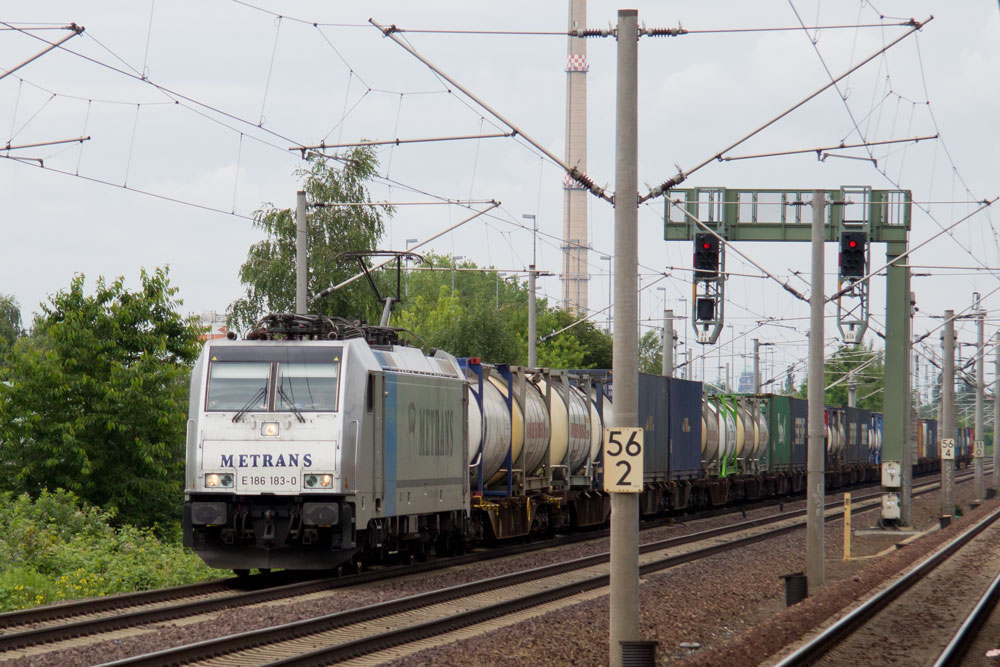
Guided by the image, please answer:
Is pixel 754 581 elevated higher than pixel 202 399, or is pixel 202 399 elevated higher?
pixel 202 399

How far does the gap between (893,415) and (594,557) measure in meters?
13.0

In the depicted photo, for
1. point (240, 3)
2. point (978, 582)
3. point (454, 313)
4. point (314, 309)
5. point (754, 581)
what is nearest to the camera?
point (240, 3)

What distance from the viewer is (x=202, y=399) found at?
58.2 feet

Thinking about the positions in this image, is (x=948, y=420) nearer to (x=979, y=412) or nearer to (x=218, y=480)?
(x=979, y=412)

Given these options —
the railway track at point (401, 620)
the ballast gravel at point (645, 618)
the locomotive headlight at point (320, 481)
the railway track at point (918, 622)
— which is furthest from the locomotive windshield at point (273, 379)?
the railway track at point (918, 622)

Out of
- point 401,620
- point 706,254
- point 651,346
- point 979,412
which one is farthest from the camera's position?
point 651,346

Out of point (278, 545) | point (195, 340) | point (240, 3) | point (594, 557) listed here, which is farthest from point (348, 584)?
point (195, 340)

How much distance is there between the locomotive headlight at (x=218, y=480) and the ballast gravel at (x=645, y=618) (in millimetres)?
1946

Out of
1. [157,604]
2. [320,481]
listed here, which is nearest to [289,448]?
[320,481]

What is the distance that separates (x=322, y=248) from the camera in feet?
124

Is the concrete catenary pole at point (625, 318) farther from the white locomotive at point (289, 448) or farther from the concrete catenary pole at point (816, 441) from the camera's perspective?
the concrete catenary pole at point (816, 441)

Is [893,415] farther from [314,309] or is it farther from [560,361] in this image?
[560,361]

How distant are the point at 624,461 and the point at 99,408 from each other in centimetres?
1739

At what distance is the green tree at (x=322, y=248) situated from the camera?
121ft
